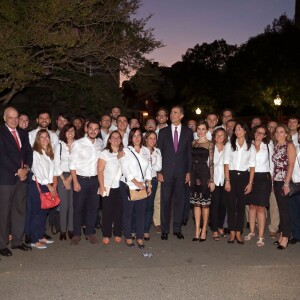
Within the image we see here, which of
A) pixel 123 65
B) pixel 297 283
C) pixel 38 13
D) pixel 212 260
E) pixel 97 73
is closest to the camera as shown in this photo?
pixel 297 283

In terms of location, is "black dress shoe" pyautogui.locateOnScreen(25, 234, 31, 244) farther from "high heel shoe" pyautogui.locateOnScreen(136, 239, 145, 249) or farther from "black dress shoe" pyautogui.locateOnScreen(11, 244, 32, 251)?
"high heel shoe" pyautogui.locateOnScreen(136, 239, 145, 249)

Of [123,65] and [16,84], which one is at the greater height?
[123,65]

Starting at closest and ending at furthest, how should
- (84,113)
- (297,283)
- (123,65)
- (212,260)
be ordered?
1. (297,283)
2. (212,260)
3. (123,65)
4. (84,113)

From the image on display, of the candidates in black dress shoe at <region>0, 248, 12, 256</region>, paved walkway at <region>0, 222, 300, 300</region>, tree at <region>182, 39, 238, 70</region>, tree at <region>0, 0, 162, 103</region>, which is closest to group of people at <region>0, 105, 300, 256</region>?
black dress shoe at <region>0, 248, 12, 256</region>

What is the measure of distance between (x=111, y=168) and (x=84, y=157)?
→ 1.62 ft

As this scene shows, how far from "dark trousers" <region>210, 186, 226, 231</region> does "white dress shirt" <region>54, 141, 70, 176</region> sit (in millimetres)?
2634

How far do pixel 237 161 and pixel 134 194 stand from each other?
6.01ft

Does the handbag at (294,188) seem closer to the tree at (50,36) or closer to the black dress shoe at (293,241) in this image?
the black dress shoe at (293,241)

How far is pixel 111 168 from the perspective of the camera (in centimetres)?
662

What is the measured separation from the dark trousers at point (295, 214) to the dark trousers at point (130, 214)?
2.57m

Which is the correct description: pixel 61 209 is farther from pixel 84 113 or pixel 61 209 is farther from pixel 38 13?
pixel 84 113

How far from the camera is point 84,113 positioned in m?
17.0

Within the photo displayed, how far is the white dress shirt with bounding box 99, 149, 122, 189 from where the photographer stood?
6613 millimetres

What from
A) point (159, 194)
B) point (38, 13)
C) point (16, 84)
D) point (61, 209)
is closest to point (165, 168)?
point (159, 194)
